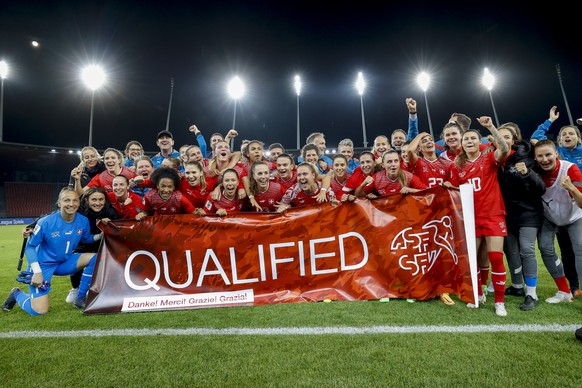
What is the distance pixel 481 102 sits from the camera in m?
45.3

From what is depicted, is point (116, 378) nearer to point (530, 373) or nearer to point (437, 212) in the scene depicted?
point (530, 373)

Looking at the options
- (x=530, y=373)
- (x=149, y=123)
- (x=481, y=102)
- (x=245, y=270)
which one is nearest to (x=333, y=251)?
(x=245, y=270)

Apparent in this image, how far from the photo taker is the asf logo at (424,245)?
157 inches

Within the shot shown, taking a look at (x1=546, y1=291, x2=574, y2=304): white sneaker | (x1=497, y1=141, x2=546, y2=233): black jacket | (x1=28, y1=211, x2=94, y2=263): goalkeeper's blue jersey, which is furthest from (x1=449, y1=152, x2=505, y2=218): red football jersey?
(x1=28, y1=211, x2=94, y2=263): goalkeeper's blue jersey

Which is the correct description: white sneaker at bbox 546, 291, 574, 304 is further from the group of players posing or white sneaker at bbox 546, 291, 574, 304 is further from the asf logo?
the asf logo

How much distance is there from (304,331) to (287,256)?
4.21ft

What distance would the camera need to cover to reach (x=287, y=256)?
4203 millimetres

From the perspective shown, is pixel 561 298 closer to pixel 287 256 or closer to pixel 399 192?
pixel 399 192

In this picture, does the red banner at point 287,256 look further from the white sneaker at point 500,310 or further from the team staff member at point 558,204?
the team staff member at point 558,204

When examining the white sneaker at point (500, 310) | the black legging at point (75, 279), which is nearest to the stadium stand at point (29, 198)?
the black legging at point (75, 279)

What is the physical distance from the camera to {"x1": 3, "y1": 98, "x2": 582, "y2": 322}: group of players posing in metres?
3.70

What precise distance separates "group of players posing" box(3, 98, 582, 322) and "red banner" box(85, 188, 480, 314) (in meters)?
0.23

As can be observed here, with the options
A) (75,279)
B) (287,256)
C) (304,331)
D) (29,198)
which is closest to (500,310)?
(304,331)

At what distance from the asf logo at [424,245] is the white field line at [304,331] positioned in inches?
41.3
